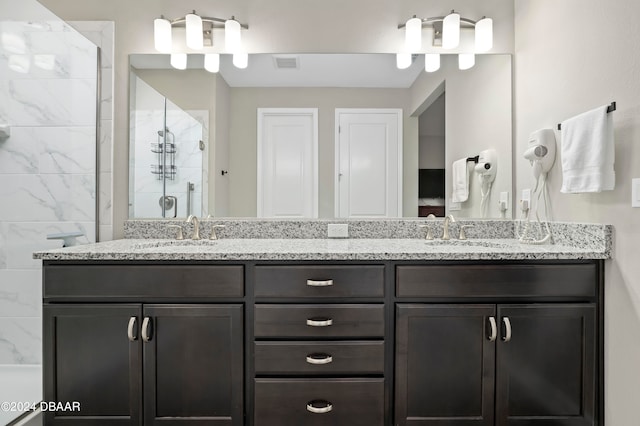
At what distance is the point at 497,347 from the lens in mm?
1437

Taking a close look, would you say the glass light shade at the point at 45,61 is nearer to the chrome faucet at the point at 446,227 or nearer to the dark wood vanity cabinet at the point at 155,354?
the dark wood vanity cabinet at the point at 155,354

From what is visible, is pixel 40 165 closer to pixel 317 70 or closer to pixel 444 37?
pixel 317 70

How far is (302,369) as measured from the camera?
1443mm

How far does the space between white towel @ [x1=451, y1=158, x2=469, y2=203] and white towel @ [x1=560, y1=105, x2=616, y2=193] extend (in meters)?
0.56

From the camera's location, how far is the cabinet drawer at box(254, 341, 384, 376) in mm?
1442

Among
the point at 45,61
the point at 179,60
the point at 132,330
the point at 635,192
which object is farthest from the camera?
the point at 179,60

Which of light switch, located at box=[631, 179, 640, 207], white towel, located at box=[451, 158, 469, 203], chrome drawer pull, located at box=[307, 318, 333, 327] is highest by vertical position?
white towel, located at box=[451, 158, 469, 203]

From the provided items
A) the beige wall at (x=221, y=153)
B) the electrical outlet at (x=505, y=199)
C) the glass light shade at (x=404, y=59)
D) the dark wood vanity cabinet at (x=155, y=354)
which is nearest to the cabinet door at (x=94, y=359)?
the dark wood vanity cabinet at (x=155, y=354)

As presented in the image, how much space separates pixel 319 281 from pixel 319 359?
1.02 ft

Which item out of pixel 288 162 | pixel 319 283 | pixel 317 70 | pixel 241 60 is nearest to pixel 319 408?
pixel 319 283

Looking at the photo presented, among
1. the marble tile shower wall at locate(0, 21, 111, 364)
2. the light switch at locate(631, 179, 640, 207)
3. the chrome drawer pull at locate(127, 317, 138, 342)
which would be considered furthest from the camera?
the marble tile shower wall at locate(0, 21, 111, 364)

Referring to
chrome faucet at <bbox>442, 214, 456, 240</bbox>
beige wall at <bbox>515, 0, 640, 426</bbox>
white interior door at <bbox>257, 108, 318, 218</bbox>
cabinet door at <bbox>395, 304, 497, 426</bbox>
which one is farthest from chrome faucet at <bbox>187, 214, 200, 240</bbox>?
beige wall at <bbox>515, 0, 640, 426</bbox>

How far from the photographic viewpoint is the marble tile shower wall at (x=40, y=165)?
1931mm

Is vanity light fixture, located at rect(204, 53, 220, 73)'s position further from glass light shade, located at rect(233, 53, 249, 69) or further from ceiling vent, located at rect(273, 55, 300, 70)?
ceiling vent, located at rect(273, 55, 300, 70)
